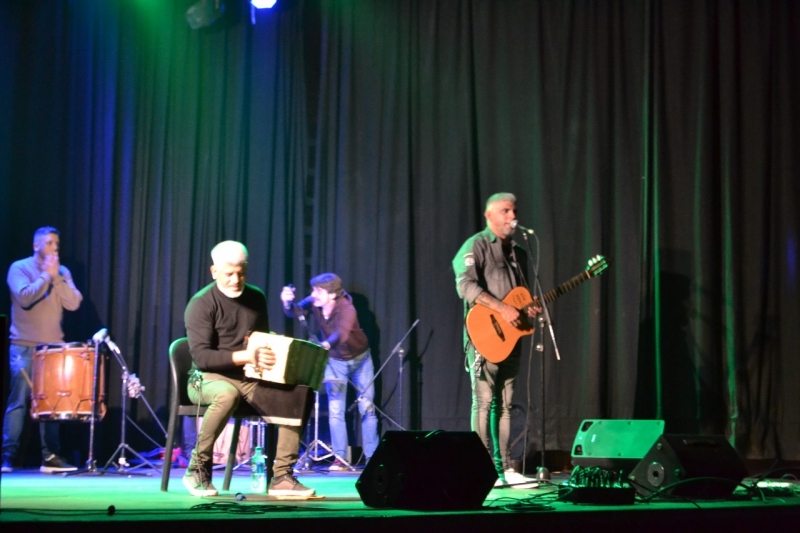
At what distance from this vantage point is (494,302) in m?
5.70

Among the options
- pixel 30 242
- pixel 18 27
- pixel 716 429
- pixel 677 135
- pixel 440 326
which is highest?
pixel 18 27

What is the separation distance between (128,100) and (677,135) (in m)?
5.01

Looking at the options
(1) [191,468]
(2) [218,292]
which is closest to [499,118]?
(2) [218,292]

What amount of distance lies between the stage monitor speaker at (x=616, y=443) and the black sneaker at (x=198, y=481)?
7.51ft

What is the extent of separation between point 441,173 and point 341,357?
1.95 meters

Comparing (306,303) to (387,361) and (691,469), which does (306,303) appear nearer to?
(387,361)

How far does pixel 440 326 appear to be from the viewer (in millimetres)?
8117

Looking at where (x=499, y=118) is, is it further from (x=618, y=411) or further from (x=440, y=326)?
(x=618, y=411)

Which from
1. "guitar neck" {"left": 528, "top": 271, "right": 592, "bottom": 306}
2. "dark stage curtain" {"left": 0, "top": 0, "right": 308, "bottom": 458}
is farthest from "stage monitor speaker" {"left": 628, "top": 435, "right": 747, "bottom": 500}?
"dark stage curtain" {"left": 0, "top": 0, "right": 308, "bottom": 458}

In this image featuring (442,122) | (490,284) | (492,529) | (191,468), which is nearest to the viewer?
(492,529)

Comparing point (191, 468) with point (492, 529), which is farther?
point (191, 468)

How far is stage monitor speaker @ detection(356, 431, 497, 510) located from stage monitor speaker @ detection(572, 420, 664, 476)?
5.81ft

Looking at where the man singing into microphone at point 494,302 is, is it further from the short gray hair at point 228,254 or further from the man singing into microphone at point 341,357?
the man singing into microphone at point 341,357

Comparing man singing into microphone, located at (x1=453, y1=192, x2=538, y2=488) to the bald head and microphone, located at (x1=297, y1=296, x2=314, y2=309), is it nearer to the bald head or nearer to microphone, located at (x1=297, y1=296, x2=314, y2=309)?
the bald head
